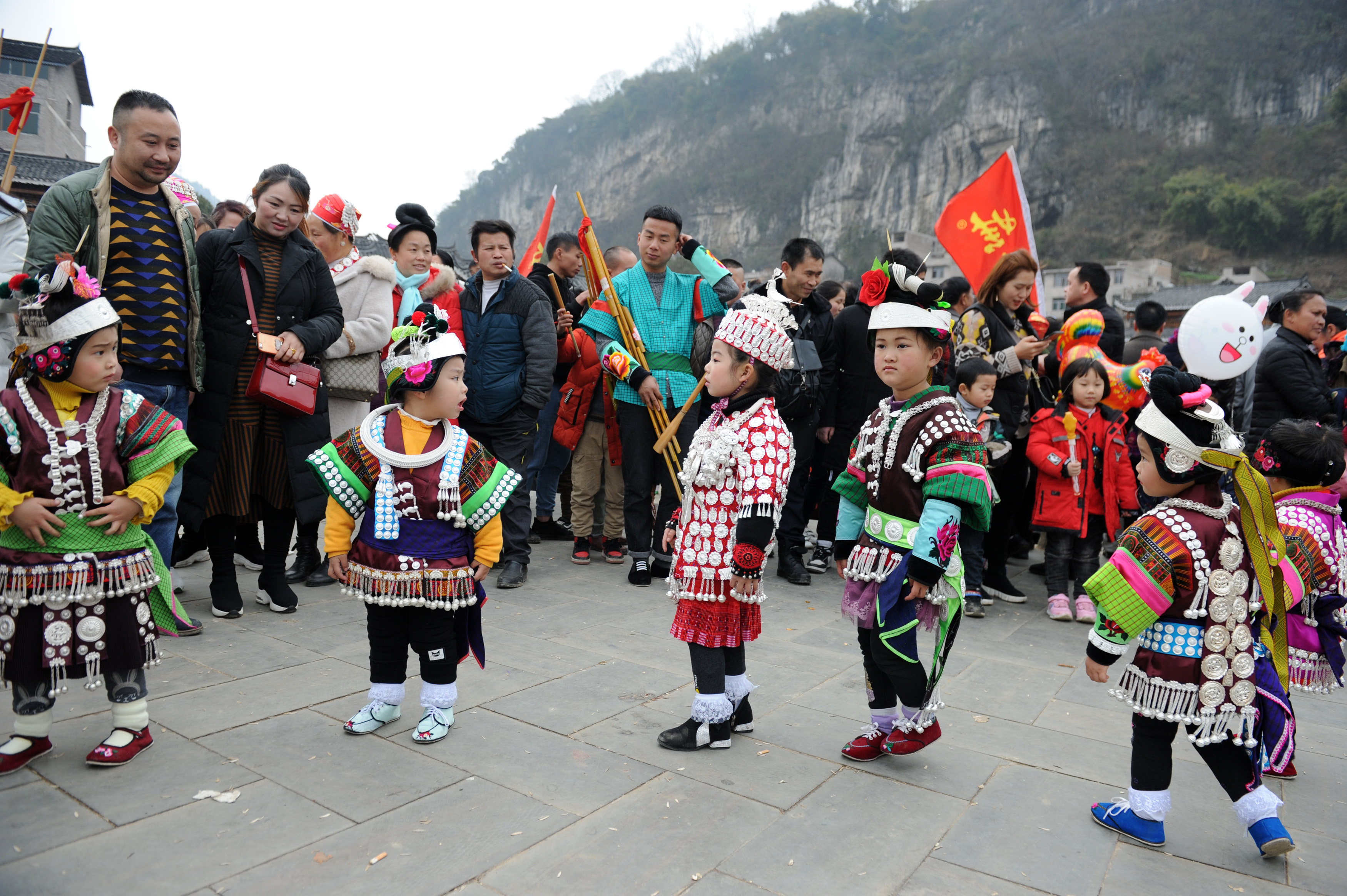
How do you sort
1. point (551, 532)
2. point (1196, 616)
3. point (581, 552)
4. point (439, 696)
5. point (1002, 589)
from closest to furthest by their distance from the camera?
1. point (1196, 616)
2. point (439, 696)
3. point (1002, 589)
4. point (581, 552)
5. point (551, 532)

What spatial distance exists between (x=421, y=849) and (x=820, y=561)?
4331mm

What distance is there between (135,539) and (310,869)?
134 centimetres

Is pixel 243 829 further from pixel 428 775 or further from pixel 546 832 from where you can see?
pixel 546 832

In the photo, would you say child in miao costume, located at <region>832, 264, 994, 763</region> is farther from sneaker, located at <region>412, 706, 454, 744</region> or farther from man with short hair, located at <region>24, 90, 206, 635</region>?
man with short hair, located at <region>24, 90, 206, 635</region>

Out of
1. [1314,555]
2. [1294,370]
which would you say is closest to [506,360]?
[1314,555]

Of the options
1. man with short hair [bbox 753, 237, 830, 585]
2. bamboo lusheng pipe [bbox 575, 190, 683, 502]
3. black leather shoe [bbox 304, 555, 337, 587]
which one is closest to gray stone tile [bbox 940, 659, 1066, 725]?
man with short hair [bbox 753, 237, 830, 585]

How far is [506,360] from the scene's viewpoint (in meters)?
5.43

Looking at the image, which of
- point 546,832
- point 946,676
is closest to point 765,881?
point 546,832

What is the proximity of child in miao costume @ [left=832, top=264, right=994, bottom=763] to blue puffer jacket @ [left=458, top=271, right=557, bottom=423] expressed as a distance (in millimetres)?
2744

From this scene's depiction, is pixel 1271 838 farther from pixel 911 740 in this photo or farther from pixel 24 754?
pixel 24 754

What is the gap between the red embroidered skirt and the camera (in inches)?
121

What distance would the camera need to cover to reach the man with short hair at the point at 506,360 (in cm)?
538

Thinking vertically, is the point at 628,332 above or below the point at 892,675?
above

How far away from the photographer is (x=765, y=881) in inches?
87.2
